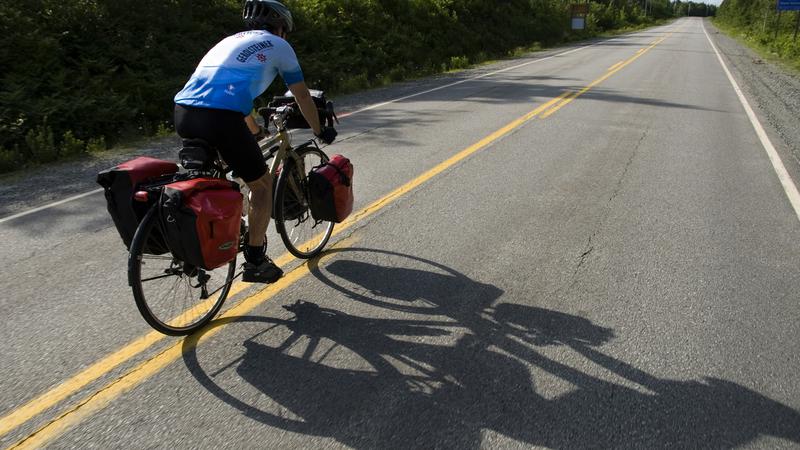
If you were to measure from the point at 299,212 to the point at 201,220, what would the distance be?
4.83 feet

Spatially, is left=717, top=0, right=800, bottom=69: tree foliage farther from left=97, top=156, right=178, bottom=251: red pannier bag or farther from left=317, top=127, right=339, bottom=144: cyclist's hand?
left=97, top=156, right=178, bottom=251: red pannier bag

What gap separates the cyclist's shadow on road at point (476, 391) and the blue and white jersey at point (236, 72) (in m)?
1.40

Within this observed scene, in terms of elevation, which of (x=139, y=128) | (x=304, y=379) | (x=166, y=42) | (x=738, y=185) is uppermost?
(x=166, y=42)

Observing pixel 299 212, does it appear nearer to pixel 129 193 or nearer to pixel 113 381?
pixel 129 193

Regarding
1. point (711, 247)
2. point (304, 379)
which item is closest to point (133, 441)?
point (304, 379)

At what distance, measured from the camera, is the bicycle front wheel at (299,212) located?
173 inches

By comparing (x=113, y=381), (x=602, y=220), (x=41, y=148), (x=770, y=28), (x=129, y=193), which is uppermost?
(x=129, y=193)

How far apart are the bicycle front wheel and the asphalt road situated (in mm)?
210

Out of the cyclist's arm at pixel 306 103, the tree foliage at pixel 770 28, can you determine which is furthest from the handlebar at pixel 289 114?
the tree foliage at pixel 770 28

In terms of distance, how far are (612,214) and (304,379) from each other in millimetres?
3944

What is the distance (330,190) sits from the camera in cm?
443

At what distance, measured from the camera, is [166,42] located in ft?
47.5

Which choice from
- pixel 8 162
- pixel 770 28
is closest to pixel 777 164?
pixel 8 162

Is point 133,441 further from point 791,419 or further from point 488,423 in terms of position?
point 791,419
